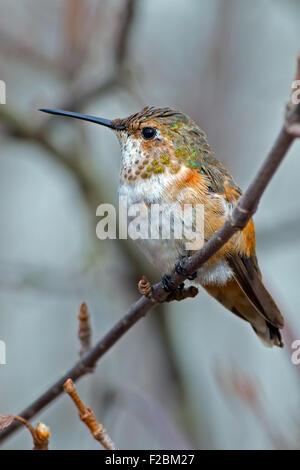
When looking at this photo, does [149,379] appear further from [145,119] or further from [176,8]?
[176,8]

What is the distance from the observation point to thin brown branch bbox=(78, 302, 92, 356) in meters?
2.49

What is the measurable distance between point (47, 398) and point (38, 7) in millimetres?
4555

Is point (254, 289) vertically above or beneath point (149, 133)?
beneath

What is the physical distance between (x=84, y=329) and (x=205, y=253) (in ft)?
2.66

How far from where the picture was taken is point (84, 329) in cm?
251

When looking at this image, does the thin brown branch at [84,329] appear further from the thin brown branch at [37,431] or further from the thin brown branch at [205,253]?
the thin brown branch at [37,431]

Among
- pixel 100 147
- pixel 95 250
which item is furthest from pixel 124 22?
pixel 100 147

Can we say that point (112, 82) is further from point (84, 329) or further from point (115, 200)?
point (84, 329)

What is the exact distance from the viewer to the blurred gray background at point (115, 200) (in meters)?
4.25

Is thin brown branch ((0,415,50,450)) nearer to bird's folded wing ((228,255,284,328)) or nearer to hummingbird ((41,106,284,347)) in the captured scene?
hummingbird ((41,106,284,347))

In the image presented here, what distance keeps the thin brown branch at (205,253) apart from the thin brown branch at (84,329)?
11cm

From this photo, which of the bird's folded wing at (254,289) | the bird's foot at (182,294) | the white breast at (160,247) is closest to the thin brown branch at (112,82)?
the white breast at (160,247)

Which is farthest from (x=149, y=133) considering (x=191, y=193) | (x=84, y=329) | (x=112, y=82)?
(x=112, y=82)

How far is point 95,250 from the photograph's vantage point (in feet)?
15.1
